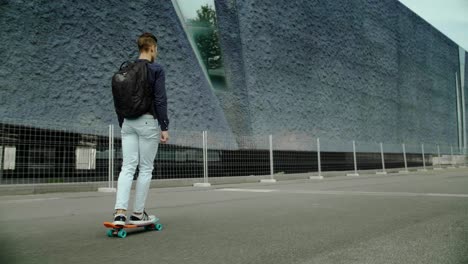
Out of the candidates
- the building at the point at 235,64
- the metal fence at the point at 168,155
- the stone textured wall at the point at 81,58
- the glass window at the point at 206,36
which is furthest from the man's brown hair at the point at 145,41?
the glass window at the point at 206,36

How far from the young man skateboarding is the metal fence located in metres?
5.37

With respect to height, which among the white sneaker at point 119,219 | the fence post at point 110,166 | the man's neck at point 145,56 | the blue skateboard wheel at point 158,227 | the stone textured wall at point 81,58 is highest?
the stone textured wall at point 81,58

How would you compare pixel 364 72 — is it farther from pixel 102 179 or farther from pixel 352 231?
pixel 352 231

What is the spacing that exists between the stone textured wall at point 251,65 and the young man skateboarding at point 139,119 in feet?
23.2

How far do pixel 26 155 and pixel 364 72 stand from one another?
16.9m

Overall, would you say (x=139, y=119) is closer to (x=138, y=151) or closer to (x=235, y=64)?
(x=138, y=151)

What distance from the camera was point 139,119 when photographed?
10.1ft

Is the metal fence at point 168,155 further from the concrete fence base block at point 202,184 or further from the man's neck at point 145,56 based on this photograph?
the man's neck at point 145,56

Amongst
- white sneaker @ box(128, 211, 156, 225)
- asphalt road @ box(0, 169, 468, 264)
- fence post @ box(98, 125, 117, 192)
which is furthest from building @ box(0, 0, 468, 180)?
white sneaker @ box(128, 211, 156, 225)

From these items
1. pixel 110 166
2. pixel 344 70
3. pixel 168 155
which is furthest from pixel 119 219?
pixel 344 70

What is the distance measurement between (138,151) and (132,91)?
487 millimetres

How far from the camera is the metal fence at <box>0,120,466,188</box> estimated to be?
767 centimetres

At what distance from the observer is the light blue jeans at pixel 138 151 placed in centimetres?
307

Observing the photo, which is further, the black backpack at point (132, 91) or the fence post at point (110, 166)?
the fence post at point (110, 166)
